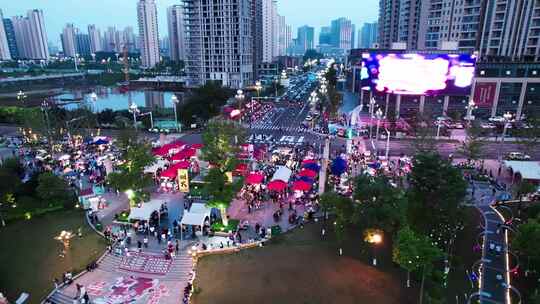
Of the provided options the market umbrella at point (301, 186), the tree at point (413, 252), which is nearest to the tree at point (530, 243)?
the tree at point (413, 252)

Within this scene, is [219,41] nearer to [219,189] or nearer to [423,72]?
[423,72]

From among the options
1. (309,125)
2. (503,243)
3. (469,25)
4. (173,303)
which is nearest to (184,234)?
(173,303)

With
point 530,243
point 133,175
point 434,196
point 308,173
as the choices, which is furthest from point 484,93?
point 133,175

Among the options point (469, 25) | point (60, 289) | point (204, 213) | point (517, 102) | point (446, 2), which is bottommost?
point (60, 289)

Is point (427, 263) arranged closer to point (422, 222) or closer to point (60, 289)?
point (422, 222)

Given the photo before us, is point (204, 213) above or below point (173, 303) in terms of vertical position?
above

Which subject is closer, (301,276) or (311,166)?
(301,276)

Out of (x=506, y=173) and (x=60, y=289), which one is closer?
(x=60, y=289)

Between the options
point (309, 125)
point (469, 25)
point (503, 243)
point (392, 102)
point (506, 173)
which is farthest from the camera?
point (469, 25)
